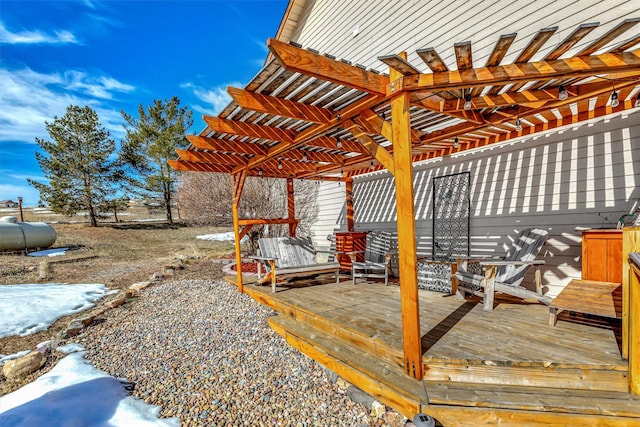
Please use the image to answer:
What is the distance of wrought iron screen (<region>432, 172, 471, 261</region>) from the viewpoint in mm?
5172

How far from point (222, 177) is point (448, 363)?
7.51 m

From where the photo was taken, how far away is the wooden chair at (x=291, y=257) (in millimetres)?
5125

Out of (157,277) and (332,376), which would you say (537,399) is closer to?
(332,376)

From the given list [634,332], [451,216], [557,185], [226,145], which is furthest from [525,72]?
[226,145]

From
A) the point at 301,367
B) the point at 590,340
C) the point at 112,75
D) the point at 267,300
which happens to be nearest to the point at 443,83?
the point at 590,340

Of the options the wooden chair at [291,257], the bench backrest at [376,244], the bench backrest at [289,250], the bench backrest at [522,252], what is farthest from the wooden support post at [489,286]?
the bench backrest at [289,250]

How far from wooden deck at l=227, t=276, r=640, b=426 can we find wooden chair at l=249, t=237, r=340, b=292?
140 centimetres

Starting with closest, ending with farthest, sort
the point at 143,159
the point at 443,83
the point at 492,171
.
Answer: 1. the point at 443,83
2. the point at 492,171
3. the point at 143,159

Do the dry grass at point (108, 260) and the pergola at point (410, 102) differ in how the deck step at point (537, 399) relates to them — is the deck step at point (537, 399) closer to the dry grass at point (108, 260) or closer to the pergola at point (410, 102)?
the pergola at point (410, 102)

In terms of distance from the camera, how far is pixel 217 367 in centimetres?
311

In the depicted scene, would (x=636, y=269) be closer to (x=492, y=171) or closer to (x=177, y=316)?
(x=492, y=171)

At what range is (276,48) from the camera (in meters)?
1.97

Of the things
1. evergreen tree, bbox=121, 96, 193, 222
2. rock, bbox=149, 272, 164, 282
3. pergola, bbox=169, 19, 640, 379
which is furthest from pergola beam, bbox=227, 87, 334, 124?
evergreen tree, bbox=121, 96, 193, 222

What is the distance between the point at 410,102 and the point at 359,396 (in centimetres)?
273
